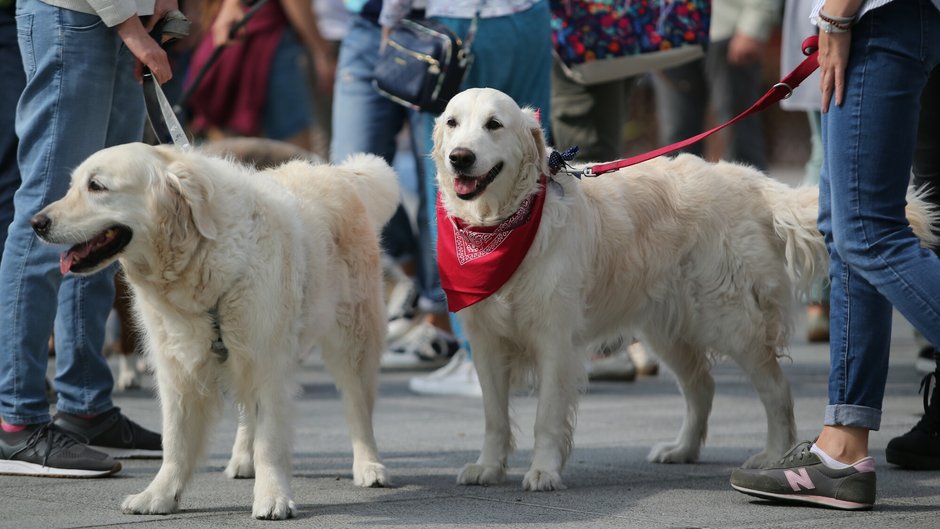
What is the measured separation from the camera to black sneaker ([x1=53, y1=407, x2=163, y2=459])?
502 cm

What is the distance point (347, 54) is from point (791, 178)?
53.2 feet

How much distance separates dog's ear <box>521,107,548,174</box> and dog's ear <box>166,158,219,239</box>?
1.32 metres

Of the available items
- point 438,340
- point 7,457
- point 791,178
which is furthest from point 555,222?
point 791,178

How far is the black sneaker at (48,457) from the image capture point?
15.2 feet

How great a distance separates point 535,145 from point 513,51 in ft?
5.74

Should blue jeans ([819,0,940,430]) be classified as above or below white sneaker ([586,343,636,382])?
above

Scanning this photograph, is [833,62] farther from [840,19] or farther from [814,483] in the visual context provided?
[814,483]

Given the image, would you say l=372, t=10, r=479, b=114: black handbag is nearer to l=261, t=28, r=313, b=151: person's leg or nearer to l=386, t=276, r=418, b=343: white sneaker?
l=386, t=276, r=418, b=343: white sneaker

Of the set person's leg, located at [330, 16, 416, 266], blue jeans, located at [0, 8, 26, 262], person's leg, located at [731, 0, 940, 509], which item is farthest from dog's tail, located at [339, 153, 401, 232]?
person's leg, located at [731, 0, 940, 509]

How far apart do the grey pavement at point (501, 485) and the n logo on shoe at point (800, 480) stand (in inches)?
3.7

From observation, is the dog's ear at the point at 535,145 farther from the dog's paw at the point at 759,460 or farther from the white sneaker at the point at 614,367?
the white sneaker at the point at 614,367

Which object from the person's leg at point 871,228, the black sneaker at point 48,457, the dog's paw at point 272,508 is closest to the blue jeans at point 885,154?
the person's leg at point 871,228

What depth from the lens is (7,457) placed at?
468cm

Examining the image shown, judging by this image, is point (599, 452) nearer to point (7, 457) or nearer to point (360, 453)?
point (360, 453)
